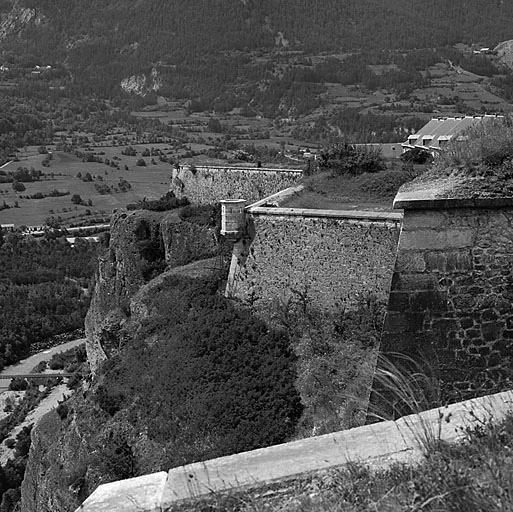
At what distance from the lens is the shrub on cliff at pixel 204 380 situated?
14.7 meters

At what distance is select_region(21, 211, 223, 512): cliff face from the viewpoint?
16.5 m

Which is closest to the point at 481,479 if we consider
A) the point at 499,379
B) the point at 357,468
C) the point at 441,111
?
the point at 357,468

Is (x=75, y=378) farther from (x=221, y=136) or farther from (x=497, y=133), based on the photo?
(x=221, y=136)

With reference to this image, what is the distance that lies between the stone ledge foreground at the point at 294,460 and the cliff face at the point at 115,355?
1099 cm

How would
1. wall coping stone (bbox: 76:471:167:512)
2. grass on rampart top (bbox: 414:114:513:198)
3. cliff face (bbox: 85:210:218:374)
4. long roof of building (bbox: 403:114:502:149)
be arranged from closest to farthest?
wall coping stone (bbox: 76:471:167:512)
grass on rampart top (bbox: 414:114:513:198)
cliff face (bbox: 85:210:218:374)
long roof of building (bbox: 403:114:502:149)

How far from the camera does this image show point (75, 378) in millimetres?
52406

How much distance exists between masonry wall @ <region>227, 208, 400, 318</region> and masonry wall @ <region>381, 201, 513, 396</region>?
25.5 ft

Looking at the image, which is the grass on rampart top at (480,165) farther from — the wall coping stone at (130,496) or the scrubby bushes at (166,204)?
the scrubby bushes at (166,204)

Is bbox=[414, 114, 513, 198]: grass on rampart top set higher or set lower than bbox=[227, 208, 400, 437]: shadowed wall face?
higher

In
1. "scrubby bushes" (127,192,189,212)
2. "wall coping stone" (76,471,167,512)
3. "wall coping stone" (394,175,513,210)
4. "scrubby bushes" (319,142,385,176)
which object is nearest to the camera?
"wall coping stone" (76,471,167,512)

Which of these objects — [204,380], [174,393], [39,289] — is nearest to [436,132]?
[204,380]

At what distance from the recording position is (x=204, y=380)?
651 inches

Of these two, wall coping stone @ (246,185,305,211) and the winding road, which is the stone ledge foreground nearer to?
wall coping stone @ (246,185,305,211)

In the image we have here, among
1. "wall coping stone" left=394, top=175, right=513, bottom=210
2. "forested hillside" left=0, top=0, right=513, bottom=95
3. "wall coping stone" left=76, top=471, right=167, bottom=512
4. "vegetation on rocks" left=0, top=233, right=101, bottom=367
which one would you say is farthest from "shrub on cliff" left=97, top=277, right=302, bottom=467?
"forested hillside" left=0, top=0, right=513, bottom=95
